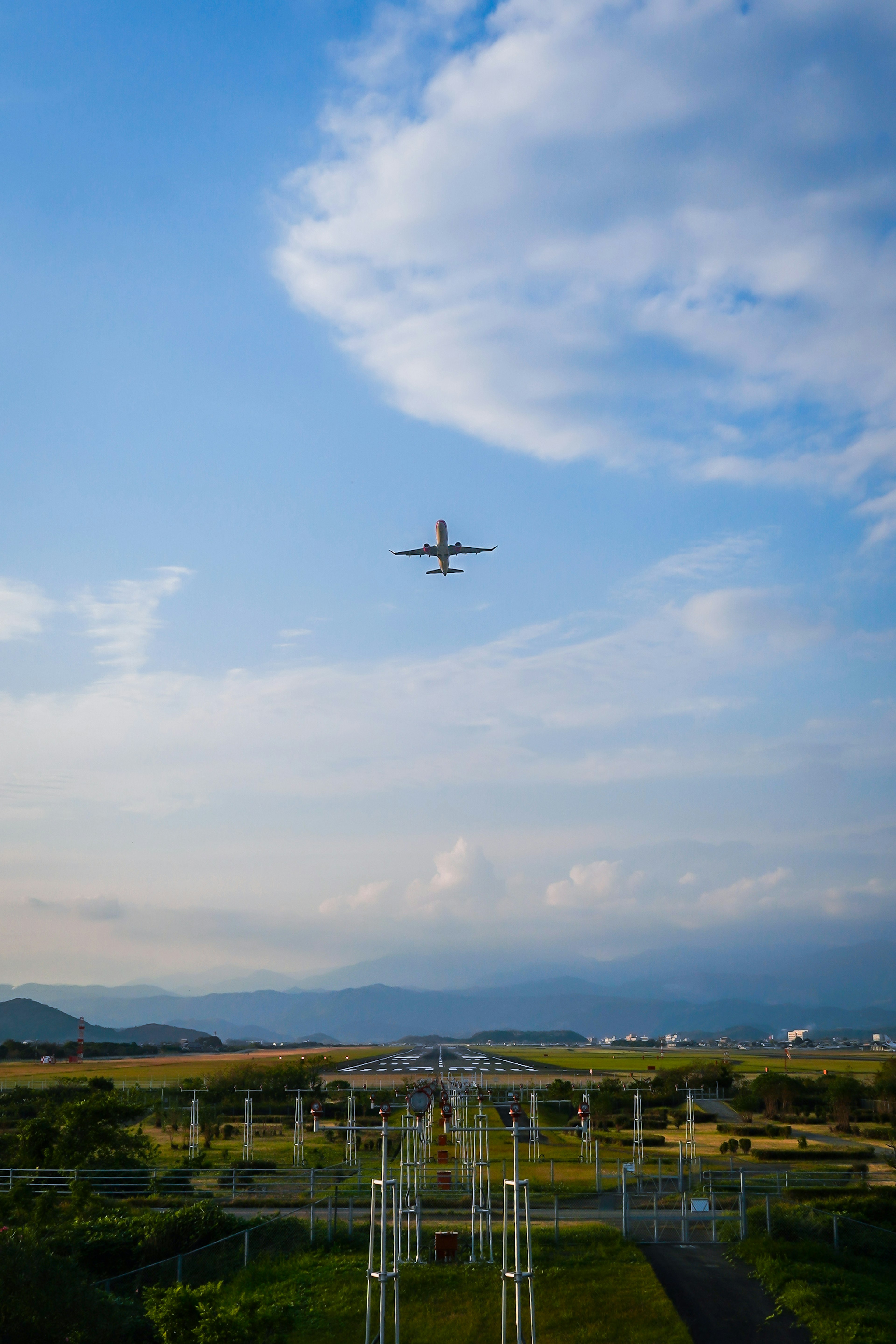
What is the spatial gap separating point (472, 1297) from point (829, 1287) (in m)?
9.29

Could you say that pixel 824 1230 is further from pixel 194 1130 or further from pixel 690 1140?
pixel 194 1130

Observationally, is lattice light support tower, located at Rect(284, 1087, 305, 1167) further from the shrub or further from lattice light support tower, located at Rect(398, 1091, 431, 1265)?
the shrub

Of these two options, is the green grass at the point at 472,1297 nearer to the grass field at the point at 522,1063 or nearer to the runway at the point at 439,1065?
the grass field at the point at 522,1063

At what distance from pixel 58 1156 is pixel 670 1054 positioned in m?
155

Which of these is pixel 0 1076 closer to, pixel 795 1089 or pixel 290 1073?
pixel 290 1073

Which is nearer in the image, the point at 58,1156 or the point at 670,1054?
the point at 58,1156

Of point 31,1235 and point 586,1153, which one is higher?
point 31,1235

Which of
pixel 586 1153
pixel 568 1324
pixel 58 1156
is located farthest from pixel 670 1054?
pixel 568 1324

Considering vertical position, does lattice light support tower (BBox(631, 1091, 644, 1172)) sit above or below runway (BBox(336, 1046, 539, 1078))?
above

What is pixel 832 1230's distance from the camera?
32.5 meters

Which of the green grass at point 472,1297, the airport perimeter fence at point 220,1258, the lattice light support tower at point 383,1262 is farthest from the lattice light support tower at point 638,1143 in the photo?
the lattice light support tower at point 383,1262

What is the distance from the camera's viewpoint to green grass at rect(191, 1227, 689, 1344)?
2361 cm

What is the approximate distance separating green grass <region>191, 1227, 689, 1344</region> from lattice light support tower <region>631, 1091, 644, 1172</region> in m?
15.9

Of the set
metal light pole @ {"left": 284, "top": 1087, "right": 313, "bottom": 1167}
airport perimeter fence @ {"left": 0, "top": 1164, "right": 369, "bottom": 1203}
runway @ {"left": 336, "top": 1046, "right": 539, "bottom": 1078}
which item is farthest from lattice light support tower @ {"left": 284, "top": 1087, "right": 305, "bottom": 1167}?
runway @ {"left": 336, "top": 1046, "right": 539, "bottom": 1078}
